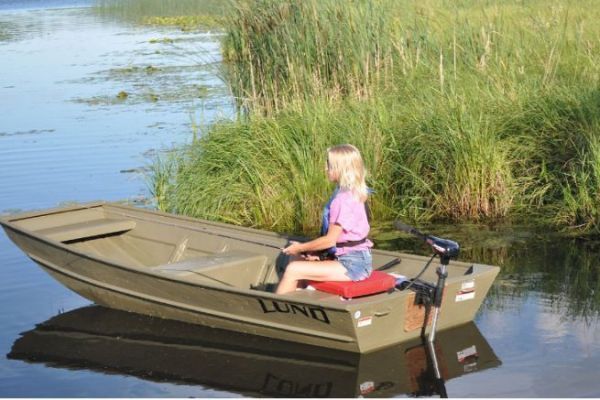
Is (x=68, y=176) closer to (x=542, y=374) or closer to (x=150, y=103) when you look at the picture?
(x=150, y=103)

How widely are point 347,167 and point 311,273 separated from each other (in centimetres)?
77

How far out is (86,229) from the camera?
9.51 m

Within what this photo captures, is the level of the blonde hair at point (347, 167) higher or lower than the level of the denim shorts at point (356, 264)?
higher

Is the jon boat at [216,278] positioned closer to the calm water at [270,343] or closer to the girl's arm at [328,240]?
the calm water at [270,343]

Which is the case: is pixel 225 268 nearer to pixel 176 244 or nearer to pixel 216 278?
pixel 216 278

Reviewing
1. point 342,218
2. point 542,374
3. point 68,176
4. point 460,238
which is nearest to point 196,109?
point 68,176

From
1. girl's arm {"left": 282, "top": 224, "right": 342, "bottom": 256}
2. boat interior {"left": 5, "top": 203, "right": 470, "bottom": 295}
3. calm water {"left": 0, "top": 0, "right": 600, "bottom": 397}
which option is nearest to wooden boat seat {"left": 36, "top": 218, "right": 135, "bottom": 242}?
boat interior {"left": 5, "top": 203, "right": 470, "bottom": 295}

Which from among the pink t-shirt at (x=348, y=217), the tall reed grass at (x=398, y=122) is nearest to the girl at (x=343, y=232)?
the pink t-shirt at (x=348, y=217)

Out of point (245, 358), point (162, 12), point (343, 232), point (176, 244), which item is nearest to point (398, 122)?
point (176, 244)

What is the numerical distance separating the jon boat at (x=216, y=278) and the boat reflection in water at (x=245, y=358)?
0.09 metres

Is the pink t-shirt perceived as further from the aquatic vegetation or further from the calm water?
the aquatic vegetation

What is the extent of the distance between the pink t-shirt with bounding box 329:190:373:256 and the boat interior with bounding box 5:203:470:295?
712 millimetres

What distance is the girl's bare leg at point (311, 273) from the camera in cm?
746

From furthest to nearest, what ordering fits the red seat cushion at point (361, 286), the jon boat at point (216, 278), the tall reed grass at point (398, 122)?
1. the tall reed grass at point (398, 122)
2. the red seat cushion at point (361, 286)
3. the jon boat at point (216, 278)
